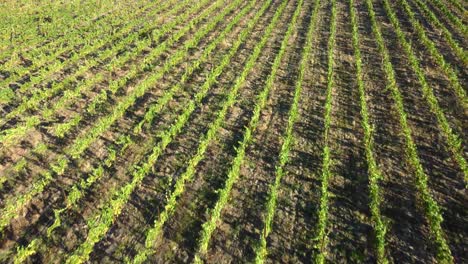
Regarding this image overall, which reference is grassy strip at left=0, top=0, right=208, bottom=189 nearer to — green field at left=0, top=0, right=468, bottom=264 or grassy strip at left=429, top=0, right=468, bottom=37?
green field at left=0, top=0, right=468, bottom=264

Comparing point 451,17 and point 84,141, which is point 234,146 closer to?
point 84,141

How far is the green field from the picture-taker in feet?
30.6

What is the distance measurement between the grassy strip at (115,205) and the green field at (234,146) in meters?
0.05

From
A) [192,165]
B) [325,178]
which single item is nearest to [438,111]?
[325,178]

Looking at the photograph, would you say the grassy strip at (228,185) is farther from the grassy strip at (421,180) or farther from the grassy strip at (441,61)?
the grassy strip at (441,61)

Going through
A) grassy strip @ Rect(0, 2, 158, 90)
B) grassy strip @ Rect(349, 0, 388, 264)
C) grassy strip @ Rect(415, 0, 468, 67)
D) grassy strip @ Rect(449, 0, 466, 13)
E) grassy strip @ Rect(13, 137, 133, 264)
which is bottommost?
grassy strip @ Rect(449, 0, 466, 13)

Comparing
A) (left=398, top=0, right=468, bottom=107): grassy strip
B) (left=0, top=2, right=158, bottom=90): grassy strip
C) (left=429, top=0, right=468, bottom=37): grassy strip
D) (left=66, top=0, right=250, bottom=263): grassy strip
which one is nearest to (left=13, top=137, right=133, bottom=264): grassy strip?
(left=66, top=0, right=250, bottom=263): grassy strip

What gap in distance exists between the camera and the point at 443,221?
979 centimetres

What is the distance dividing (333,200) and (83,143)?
8433 millimetres

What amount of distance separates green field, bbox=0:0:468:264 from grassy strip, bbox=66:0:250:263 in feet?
0.16

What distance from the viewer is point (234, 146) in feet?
40.6

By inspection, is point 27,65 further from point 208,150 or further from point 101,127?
point 208,150

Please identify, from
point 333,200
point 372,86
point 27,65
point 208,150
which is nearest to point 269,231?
point 333,200

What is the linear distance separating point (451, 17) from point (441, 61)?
8.82 meters
